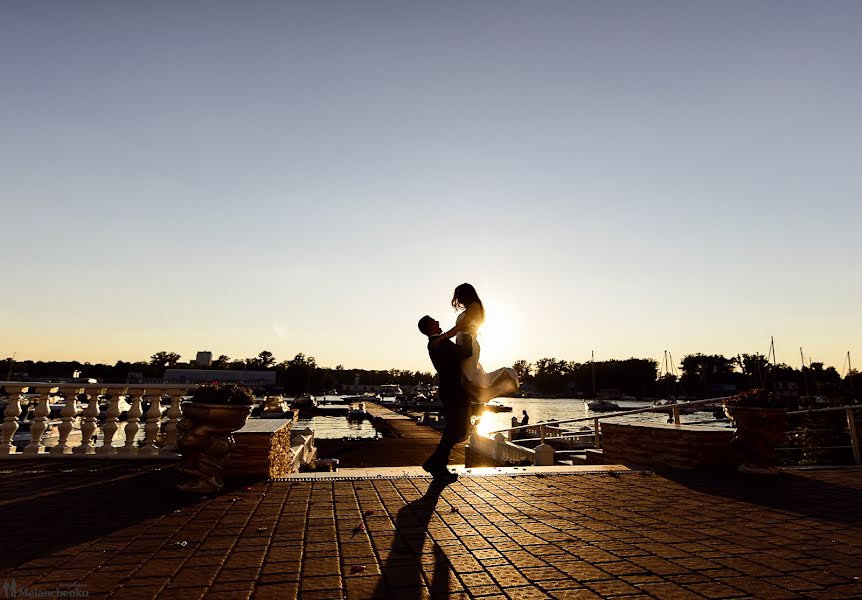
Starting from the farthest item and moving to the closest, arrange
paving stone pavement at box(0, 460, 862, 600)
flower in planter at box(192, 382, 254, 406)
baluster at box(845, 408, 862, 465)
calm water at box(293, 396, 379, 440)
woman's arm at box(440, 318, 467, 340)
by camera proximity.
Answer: calm water at box(293, 396, 379, 440), baluster at box(845, 408, 862, 465), woman's arm at box(440, 318, 467, 340), flower in planter at box(192, 382, 254, 406), paving stone pavement at box(0, 460, 862, 600)

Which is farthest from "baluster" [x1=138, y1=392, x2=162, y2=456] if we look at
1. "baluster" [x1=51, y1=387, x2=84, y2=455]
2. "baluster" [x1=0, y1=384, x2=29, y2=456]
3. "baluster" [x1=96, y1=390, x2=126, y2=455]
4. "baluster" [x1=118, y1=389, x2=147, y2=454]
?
"baluster" [x1=0, y1=384, x2=29, y2=456]

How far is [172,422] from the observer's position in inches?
346

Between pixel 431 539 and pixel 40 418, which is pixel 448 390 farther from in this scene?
pixel 40 418

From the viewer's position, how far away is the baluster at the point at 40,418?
845 cm

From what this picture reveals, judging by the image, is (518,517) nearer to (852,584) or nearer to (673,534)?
(673,534)

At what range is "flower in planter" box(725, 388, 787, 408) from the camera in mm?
8219

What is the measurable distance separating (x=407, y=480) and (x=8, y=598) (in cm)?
486

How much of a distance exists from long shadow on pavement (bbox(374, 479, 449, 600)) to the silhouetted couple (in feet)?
5.77

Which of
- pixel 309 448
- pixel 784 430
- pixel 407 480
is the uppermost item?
pixel 784 430

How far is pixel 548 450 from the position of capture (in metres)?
11.6

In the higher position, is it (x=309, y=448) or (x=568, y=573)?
(x=568, y=573)

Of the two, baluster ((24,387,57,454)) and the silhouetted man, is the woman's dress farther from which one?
baluster ((24,387,57,454))

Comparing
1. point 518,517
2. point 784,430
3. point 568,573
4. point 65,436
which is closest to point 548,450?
point 784,430

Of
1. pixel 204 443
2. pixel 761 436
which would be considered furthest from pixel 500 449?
pixel 204 443
